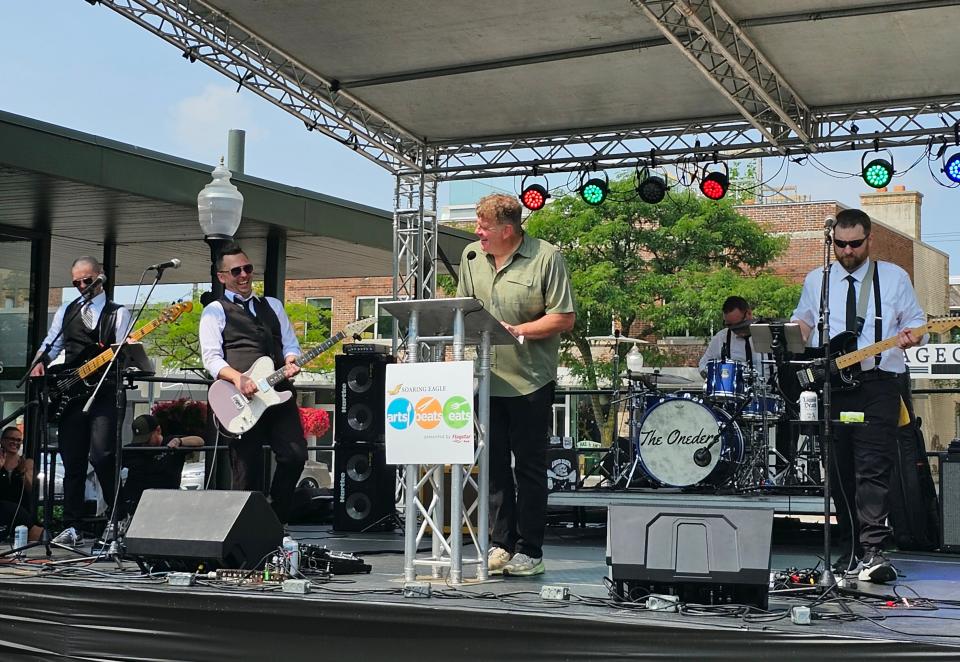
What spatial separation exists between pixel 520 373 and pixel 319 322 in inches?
1213

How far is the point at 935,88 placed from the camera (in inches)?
378

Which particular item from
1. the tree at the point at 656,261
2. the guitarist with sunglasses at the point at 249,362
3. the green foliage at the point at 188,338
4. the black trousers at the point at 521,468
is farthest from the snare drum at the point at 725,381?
the green foliage at the point at 188,338

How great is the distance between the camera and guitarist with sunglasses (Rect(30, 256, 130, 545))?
23.1 feet

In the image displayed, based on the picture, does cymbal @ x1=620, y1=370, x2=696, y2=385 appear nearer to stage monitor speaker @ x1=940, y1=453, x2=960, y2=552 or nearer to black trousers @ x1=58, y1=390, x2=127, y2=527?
stage monitor speaker @ x1=940, y1=453, x2=960, y2=552

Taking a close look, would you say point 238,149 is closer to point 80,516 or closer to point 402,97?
point 402,97

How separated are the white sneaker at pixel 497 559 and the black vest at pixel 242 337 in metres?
1.81

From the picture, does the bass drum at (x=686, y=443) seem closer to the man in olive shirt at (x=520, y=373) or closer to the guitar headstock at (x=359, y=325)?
the guitar headstock at (x=359, y=325)

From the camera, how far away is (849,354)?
18.8 feet

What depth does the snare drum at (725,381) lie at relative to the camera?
9.45 meters

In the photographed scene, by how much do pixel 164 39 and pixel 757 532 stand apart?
20.3 ft

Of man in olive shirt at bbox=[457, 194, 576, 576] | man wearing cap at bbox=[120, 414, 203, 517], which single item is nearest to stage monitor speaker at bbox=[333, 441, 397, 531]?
man wearing cap at bbox=[120, 414, 203, 517]

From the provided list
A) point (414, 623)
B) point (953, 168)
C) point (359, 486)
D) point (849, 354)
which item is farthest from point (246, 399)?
point (953, 168)

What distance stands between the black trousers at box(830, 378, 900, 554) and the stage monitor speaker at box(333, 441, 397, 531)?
3.89 meters

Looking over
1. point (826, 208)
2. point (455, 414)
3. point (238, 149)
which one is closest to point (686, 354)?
point (826, 208)
